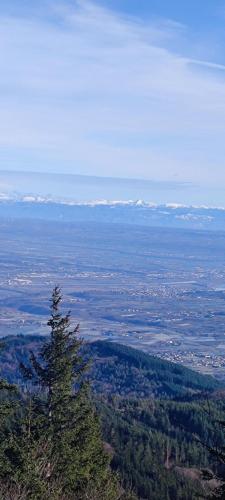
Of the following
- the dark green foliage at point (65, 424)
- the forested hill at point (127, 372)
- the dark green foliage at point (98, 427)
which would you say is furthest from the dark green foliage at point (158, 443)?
the forested hill at point (127, 372)

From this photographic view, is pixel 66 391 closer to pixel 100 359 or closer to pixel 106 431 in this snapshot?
pixel 106 431

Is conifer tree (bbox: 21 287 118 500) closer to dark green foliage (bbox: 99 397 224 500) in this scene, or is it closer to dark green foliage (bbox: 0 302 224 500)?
dark green foliage (bbox: 0 302 224 500)

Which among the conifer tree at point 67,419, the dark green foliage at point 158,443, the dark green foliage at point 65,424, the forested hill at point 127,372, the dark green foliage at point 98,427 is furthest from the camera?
the forested hill at point 127,372

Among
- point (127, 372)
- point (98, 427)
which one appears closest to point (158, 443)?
point (98, 427)

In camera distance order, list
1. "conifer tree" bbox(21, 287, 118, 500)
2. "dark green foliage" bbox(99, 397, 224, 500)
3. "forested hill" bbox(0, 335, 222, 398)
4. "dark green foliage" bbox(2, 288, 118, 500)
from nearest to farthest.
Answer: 1. "dark green foliage" bbox(2, 288, 118, 500)
2. "conifer tree" bbox(21, 287, 118, 500)
3. "dark green foliage" bbox(99, 397, 224, 500)
4. "forested hill" bbox(0, 335, 222, 398)

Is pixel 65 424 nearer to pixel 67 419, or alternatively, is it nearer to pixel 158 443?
pixel 67 419

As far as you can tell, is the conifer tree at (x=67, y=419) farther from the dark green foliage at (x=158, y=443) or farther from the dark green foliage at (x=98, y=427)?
the dark green foliage at (x=158, y=443)

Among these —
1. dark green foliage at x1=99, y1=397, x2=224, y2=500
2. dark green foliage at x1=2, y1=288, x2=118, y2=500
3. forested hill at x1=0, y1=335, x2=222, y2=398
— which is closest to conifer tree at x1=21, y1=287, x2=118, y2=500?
dark green foliage at x1=2, y1=288, x2=118, y2=500

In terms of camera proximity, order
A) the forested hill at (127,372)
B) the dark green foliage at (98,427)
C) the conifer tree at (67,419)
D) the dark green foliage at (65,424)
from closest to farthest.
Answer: the dark green foliage at (98,427) → the dark green foliage at (65,424) → the conifer tree at (67,419) → the forested hill at (127,372)

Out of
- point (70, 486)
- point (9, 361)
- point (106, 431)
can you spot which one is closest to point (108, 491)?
point (70, 486)
